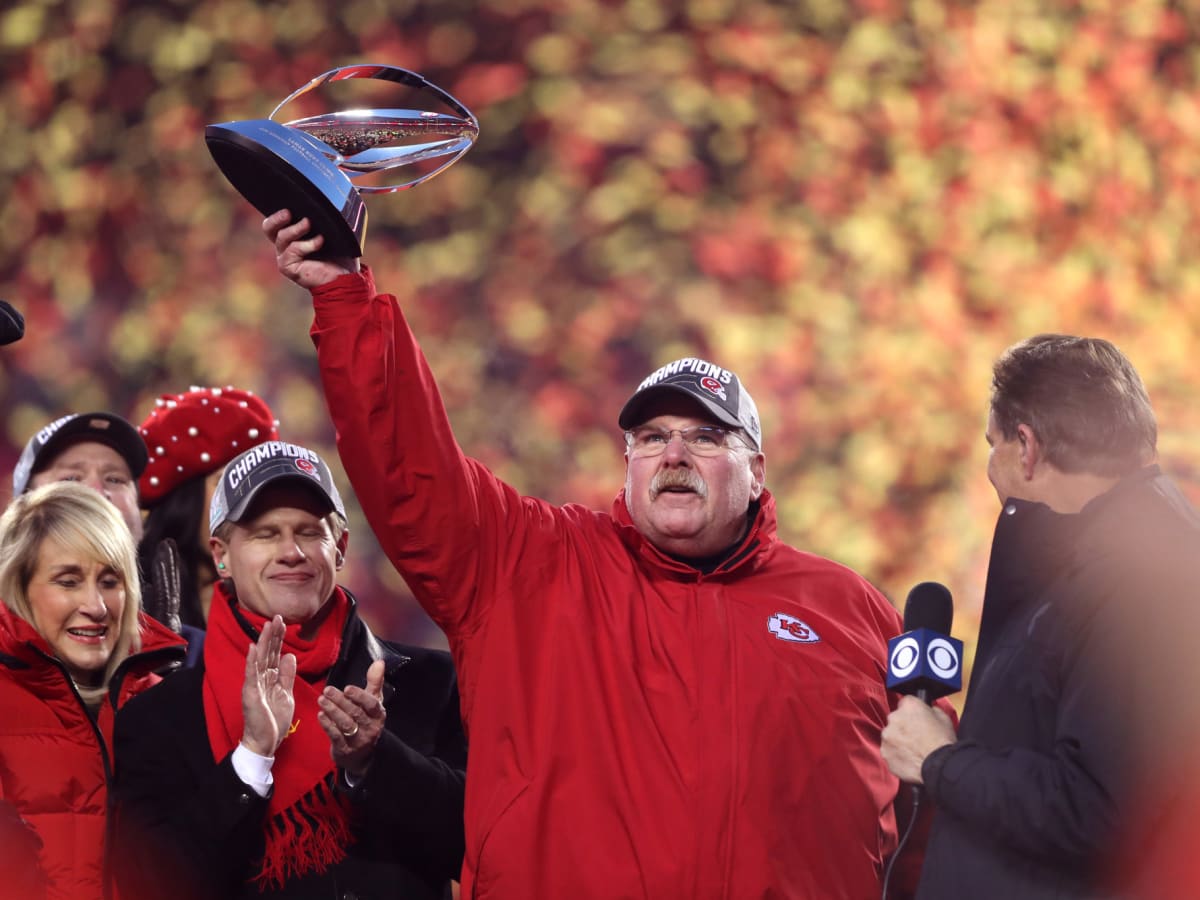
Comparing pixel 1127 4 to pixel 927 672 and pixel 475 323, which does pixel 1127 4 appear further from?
pixel 927 672

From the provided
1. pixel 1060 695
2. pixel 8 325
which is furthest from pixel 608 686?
pixel 8 325

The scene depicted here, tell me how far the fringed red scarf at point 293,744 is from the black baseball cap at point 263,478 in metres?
0.11

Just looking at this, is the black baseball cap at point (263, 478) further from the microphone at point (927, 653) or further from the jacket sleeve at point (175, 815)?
the microphone at point (927, 653)

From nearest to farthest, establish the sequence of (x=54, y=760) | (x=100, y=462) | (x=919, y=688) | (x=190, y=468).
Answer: (x=919, y=688) < (x=54, y=760) < (x=100, y=462) < (x=190, y=468)

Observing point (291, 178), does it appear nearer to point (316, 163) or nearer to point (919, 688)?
point (316, 163)

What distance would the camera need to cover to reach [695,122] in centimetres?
396

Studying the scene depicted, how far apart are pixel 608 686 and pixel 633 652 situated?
0.06m

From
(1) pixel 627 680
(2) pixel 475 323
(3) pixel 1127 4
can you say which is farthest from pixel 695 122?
(1) pixel 627 680

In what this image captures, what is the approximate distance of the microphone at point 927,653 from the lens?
1.50 m

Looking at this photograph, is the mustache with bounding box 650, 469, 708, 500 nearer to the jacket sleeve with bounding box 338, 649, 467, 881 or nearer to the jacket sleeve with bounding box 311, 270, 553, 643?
the jacket sleeve with bounding box 311, 270, 553, 643

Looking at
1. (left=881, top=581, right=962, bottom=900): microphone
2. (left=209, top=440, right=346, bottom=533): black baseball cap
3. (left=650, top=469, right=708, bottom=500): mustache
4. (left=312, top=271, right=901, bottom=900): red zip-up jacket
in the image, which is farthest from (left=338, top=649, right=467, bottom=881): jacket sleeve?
(left=881, top=581, right=962, bottom=900): microphone

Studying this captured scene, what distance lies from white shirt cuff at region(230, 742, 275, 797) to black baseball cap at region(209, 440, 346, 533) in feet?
1.11

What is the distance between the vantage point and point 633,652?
172cm

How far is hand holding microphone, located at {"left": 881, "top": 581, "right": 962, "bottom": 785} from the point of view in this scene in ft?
4.86
